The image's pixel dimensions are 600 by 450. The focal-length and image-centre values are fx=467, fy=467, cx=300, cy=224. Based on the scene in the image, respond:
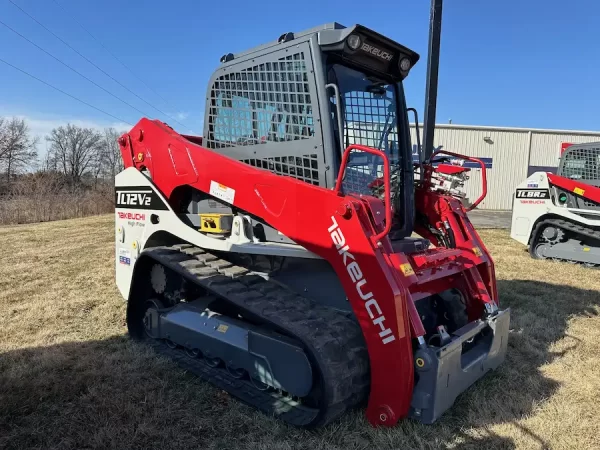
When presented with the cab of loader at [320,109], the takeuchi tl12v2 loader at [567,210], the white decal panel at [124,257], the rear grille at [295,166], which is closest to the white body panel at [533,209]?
the takeuchi tl12v2 loader at [567,210]

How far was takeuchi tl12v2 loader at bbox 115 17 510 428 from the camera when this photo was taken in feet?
9.36

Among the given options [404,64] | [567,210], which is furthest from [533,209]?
[404,64]

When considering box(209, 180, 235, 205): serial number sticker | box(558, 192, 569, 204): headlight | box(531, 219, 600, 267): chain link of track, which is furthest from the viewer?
box(558, 192, 569, 204): headlight

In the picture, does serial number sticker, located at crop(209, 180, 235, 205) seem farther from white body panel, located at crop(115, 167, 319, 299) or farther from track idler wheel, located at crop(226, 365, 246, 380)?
track idler wheel, located at crop(226, 365, 246, 380)

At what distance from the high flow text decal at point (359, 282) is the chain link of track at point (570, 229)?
742 cm

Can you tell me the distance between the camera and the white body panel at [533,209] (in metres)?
8.86

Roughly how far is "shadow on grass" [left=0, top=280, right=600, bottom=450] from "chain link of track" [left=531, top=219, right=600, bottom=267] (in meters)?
5.37

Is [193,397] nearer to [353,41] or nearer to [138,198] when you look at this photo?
[138,198]

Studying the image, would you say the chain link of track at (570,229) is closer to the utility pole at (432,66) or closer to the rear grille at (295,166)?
the utility pole at (432,66)

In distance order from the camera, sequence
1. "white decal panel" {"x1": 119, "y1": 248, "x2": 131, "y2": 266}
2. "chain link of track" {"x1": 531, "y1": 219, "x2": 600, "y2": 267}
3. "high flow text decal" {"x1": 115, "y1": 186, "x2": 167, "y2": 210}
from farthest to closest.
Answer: "chain link of track" {"x1": 531, "y1": 219, "x2": 600, "y2": 267}, "white decal panel" {"x1": 119, "y1": 248, "x2": 131, "y2": 266}, "high flow text decal" {"x1": 115, "y1": 186, "x2": 167, "y2": 210}

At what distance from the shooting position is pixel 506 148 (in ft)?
81.3

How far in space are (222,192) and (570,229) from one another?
776cm

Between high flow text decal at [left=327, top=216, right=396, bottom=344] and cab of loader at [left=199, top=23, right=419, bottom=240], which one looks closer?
high flow text decal at [left=327, top=216, right=396, bottom=344]

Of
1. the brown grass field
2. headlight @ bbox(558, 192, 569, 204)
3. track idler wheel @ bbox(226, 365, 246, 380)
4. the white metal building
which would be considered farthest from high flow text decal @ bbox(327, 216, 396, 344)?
the white metal building
